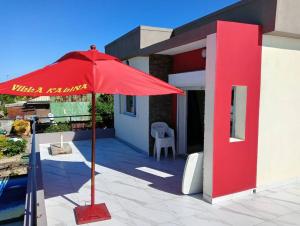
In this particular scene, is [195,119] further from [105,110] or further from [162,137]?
[105,110]

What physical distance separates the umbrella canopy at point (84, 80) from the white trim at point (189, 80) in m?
2.94

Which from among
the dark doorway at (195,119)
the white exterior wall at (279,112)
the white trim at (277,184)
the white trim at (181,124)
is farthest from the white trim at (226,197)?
the dark doorway at (195,119)

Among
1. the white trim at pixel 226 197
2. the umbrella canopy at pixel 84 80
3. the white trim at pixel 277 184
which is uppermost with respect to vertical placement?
the umbrella canopy at pixel 84 80

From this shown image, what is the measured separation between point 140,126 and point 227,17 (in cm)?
526

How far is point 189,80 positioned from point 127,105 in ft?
17.0

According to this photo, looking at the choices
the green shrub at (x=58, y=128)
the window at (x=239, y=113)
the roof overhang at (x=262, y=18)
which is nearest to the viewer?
the roof overhang at (x=262, y=18)

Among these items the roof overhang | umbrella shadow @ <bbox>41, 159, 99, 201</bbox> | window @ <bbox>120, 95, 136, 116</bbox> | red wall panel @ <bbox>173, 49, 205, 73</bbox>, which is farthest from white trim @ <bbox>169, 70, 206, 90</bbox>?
umbrella shadow @ <bbox>41, 159, 99, 201</bbox>

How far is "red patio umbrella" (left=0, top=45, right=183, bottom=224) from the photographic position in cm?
402

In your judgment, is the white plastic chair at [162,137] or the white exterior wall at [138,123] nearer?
the white plastic chair at [162,137]

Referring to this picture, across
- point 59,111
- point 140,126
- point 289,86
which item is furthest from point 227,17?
point 59,111

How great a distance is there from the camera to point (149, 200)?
5891 millimetres

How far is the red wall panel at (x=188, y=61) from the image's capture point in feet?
25.6

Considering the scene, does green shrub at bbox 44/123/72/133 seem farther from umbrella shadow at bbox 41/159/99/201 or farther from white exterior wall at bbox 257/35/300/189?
white exterior wall at bbox 257/35/300/189

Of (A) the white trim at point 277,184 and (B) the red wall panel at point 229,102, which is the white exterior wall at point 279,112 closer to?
(A) the white trim at point 277,184
